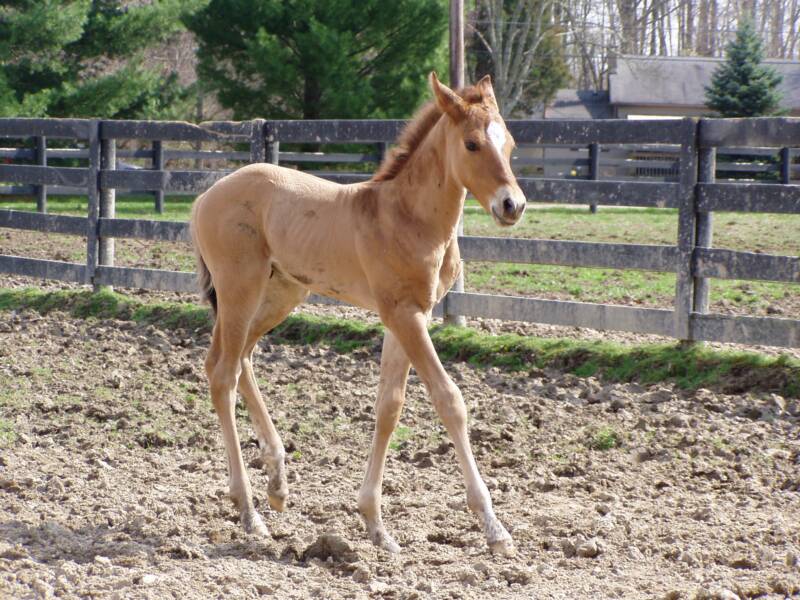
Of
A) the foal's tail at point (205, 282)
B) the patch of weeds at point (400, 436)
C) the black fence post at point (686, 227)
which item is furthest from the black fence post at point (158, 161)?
the foal's tail at point (205, 282)

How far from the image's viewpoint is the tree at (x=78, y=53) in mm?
20969

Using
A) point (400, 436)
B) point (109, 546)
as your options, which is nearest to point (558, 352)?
point (400, 436)

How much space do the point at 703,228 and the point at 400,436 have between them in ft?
9.36

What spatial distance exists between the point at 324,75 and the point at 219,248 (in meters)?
21.3

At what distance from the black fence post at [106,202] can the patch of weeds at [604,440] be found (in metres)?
6.02

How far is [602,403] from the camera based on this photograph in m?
6.64

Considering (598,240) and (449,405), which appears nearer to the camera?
(449,405)

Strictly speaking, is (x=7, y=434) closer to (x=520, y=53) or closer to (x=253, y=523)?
(x=253, y=523)

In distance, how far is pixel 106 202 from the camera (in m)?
10.6

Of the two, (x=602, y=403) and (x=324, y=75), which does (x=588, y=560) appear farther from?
(x=324, y=75)

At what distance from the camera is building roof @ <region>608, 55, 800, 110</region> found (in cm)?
4634

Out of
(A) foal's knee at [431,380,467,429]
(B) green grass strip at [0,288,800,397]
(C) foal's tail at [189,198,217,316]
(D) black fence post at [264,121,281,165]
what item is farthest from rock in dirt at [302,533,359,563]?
(D) black fence post at [264,121,281,165]

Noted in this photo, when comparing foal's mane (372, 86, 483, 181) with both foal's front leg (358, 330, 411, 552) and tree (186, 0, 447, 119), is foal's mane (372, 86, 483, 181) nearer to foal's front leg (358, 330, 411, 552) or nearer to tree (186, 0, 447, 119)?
foal's front leg (358, 330, 411, 552)

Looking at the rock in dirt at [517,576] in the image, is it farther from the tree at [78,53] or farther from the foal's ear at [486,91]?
the tree at [78,53]
